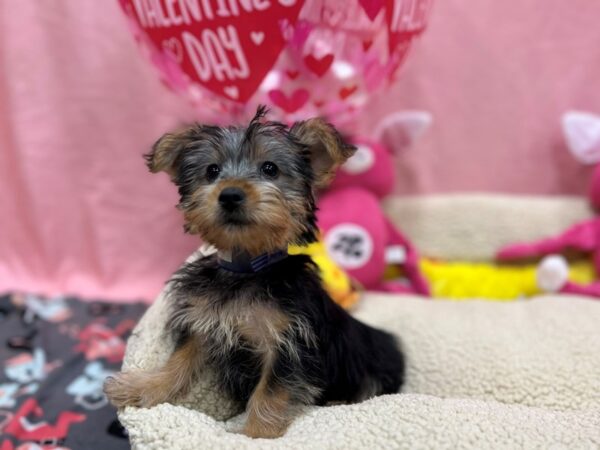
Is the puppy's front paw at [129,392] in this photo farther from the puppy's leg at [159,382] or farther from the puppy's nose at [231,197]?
the puppy's nose at [231,197]

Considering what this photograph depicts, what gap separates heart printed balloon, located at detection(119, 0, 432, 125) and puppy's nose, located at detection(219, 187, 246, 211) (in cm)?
83

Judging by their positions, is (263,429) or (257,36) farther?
(257,36)

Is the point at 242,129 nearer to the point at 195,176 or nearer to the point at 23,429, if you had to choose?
the point at 195,176

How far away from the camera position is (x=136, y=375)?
6.77ft

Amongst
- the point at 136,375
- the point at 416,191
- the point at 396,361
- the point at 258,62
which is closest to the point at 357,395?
the point at 396,361

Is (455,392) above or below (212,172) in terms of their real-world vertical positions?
below

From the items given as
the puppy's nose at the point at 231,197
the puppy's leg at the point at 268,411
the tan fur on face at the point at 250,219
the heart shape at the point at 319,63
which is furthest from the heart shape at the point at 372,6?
the puppy's leg at the point at 268,411

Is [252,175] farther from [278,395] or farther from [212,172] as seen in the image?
[278,395]

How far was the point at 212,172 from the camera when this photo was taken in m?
1.98

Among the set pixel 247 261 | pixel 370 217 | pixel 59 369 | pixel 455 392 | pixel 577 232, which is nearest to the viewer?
pixel 247 261

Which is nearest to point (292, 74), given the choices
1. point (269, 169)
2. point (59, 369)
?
point (269, 169)

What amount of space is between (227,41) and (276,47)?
194 millimetres

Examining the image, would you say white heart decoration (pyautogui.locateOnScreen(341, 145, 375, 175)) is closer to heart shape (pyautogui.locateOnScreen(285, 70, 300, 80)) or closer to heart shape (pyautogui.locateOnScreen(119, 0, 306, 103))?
heart shape (pyautogui.locateOnScreen(285, 70, 300, 80))

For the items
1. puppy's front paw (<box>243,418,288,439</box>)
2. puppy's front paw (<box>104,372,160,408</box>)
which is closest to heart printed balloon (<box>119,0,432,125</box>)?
puppy's front paw (<box>104,372,160,408</box>)
